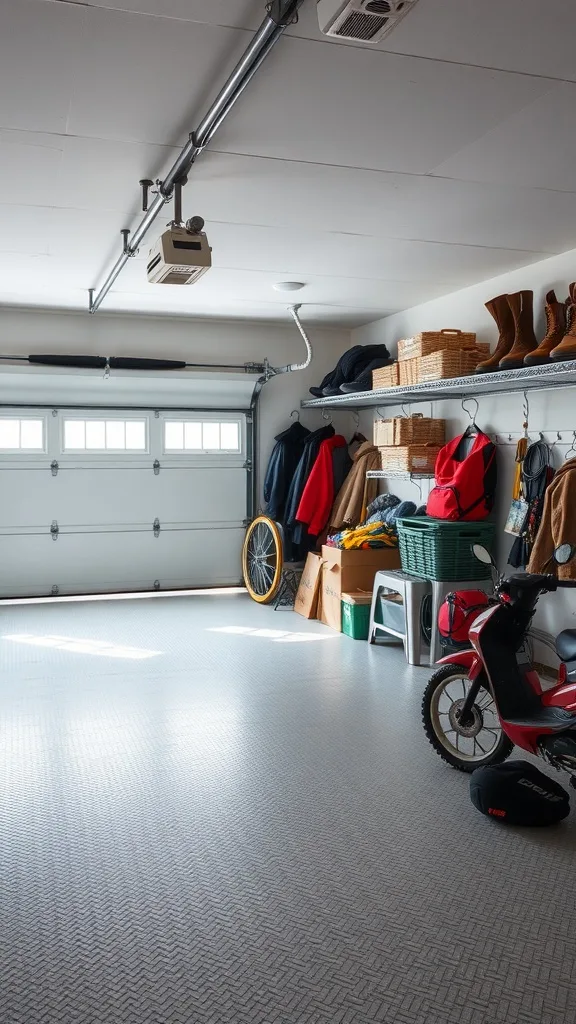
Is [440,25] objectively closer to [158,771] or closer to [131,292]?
[158,771]

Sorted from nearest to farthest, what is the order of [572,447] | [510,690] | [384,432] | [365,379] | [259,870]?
[259,870], [510,690], [572,447], [384,432], [365,379]

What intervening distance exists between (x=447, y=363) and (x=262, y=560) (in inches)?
120

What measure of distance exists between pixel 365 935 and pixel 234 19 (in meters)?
2.68

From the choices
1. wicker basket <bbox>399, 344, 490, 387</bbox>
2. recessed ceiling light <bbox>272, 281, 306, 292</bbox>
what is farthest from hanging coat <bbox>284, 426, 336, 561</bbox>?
wicker basket <bbox>399, 344, 490, 387</bbox>

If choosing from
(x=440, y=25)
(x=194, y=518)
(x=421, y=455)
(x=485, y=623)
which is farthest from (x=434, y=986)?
(x=194, y=518)

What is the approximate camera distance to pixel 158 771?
11.6 feet

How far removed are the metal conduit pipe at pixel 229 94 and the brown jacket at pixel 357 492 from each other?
3.48 m

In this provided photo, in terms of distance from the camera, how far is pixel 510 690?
3.25m

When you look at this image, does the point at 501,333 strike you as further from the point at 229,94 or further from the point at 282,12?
the point at 282,12

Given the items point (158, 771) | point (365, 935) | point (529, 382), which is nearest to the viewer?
point (365, 935)

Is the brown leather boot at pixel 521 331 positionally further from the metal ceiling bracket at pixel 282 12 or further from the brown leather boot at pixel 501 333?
the metal ceiling bracket at pixel 282 12

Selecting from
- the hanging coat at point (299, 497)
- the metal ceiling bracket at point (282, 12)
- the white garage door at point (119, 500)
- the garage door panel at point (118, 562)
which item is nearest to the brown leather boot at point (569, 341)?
the metal ceiling bracket at point (282, 12)

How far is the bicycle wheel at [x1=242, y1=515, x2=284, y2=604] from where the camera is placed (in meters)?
7.34

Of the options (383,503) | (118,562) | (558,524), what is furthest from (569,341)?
(118,562)
